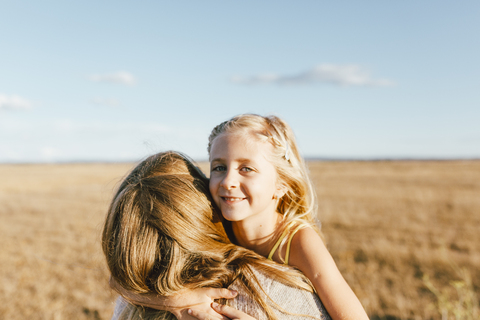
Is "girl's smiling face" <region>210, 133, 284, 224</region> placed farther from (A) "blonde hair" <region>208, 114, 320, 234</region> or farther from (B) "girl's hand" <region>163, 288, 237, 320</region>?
(B) "girl's hand" <region>163, 288, 237, 320</region>

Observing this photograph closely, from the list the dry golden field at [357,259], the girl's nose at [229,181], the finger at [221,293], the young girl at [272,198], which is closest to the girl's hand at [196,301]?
the finger at [221,293]

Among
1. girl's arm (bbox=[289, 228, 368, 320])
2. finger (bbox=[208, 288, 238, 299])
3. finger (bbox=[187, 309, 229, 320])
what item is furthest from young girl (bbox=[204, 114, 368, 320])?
finger (bbox=[187, 309, 229, 320])

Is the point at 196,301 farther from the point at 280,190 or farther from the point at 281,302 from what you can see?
the point at 280,190

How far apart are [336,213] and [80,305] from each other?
1267 centimetres

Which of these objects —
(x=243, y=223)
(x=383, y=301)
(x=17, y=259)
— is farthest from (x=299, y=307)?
(x=17, y=259)

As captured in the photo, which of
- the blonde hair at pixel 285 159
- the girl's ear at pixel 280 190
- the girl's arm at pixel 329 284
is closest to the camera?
the girl's arm at pixel 329 284

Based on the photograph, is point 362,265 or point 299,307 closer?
point 299,307

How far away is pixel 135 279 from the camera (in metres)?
2.04

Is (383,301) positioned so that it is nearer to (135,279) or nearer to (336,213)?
(135,279)

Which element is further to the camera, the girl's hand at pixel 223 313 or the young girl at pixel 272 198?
the young girl at pixel 272 198

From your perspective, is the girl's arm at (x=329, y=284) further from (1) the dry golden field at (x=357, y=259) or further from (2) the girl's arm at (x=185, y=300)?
(1) the dry golden field at (x=357, y=259)

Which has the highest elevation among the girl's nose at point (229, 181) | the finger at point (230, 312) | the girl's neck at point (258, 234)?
the girl's nose at point (229, 181)

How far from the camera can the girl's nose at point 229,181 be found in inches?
87.3

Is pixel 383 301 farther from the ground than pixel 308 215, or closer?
closer
